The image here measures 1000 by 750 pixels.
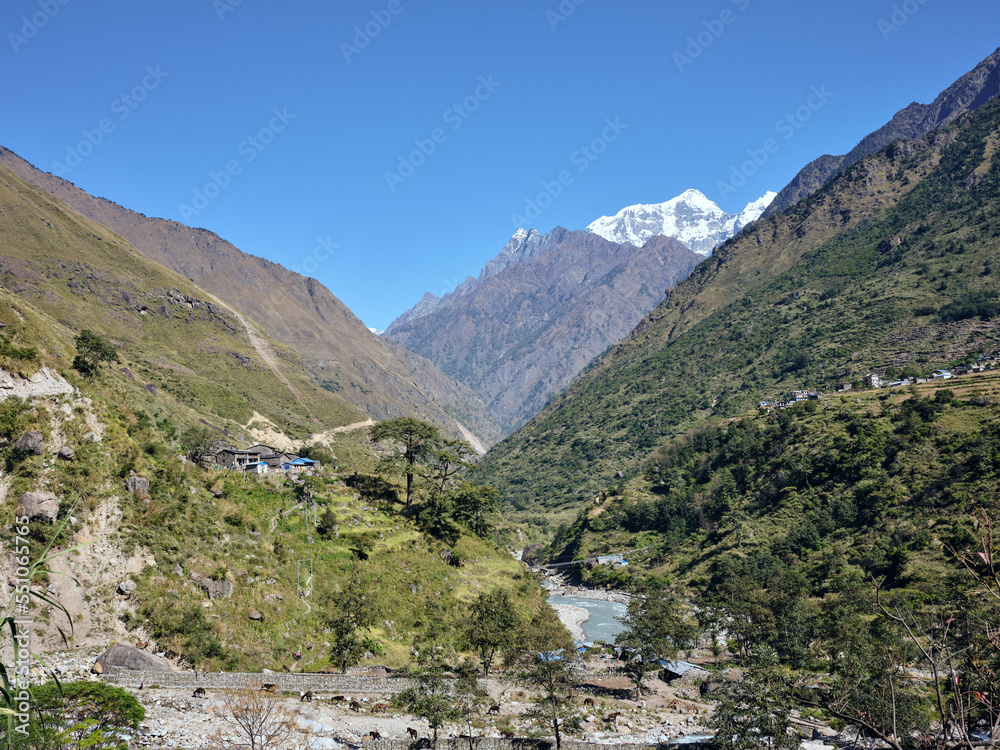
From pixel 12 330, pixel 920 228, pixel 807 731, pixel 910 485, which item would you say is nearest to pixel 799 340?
pixel 920 228

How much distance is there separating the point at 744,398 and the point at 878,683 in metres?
151

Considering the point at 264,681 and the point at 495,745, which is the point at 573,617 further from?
the point at 264,681

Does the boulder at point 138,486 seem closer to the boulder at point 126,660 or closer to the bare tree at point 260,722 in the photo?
the boulder at point 126,660

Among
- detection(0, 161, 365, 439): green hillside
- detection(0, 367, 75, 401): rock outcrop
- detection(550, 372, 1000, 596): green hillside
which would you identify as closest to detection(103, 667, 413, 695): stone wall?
detection(0, 367, 75, 401): rock outcrop

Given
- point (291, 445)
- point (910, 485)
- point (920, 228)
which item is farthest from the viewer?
point (920, 228)

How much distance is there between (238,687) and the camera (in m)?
27.9

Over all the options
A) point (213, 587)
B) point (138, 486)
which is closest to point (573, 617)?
point (213, 587)

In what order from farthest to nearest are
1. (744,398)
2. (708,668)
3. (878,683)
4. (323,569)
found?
(744,398), (708,668), (323,569), (878,683)

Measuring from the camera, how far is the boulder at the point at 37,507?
26750mm

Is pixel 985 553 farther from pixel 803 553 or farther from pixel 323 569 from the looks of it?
pixel 803 553

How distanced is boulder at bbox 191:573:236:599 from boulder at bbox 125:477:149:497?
5670 millimetres

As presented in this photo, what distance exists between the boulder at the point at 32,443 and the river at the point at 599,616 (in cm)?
5897

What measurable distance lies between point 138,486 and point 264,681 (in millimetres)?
13476

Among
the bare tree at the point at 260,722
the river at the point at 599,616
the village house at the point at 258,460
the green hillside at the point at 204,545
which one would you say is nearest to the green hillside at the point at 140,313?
the village house at the point at 258,460
